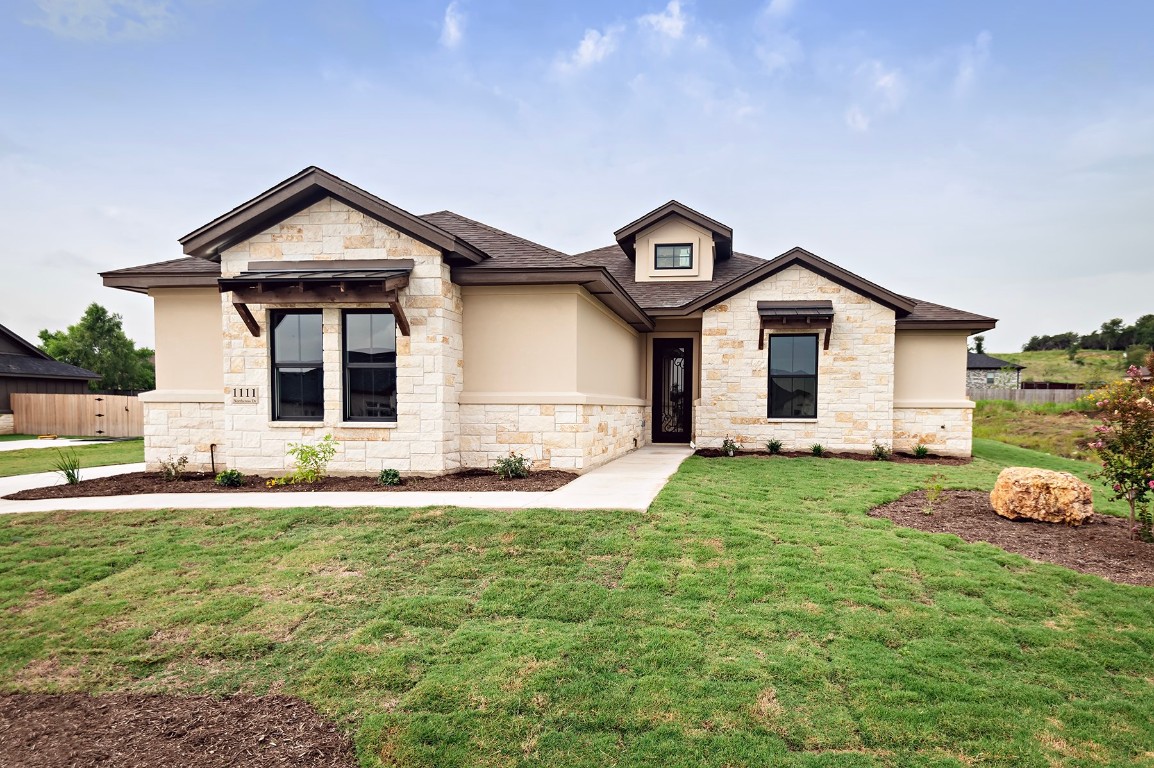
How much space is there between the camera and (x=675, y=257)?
54.7ft

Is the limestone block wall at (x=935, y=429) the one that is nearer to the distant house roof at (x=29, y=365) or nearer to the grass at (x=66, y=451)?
the grass at (x=66, y=451)

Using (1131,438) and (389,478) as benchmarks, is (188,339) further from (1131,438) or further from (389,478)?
(1131,438)

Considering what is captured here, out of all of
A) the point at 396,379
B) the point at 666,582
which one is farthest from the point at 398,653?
the point at 396,379

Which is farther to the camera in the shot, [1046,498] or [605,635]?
[1046,498]

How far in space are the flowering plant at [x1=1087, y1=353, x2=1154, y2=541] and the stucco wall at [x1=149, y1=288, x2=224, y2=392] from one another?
1353 centimetres

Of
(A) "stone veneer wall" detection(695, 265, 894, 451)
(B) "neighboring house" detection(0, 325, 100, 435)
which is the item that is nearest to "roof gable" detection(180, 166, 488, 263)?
(A) "stone veneer wall" detection(695, 265, 894, 451)

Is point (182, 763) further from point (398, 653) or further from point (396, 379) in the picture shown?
point (396, 379)

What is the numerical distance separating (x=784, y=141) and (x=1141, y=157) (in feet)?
28.3

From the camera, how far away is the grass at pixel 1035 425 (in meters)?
19.1

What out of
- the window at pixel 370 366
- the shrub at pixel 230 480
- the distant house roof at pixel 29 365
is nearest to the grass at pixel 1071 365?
the window at pixel 370 366

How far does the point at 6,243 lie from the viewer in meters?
20.4

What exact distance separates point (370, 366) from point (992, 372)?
58.6 metres

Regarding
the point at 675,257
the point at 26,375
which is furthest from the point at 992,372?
the point at 26,375

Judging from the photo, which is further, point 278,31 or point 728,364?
point 728,364
